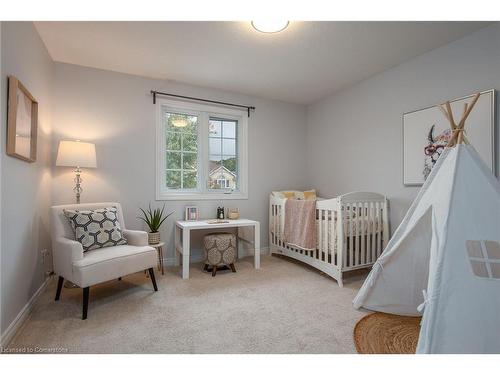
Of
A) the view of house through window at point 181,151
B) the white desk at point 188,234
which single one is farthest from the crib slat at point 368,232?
the view of house through window at point 181,151

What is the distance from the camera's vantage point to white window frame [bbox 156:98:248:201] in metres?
3.25

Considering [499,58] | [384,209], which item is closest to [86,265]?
[384,209]

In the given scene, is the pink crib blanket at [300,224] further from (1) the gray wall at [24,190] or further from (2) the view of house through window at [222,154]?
(1) the gray wall at [24,190]

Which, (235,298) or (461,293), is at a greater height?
(461,293)

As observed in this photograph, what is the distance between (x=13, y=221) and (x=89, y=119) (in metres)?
1.50

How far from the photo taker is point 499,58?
2068 mm

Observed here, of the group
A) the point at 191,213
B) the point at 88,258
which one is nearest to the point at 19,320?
the point at 88,258

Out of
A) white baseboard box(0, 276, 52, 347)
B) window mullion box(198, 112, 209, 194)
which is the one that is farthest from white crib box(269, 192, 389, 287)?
white baseboard box(0, 276, 52, 347)

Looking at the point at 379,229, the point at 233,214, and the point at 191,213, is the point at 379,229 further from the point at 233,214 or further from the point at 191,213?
the point at 191,213

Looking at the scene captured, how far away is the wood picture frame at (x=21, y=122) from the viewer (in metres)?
1.72

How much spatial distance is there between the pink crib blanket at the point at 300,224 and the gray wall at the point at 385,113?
85 centimetres

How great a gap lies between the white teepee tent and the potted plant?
2.42 metres
